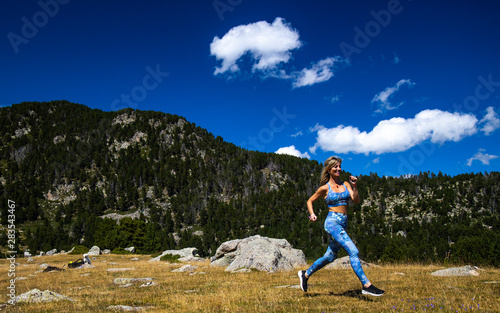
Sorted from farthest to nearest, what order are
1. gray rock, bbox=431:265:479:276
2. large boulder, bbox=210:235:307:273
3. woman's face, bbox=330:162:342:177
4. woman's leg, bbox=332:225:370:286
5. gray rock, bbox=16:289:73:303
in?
large boulder, bbox=210:235:307:273 < gray rock, bbox=431:265:479:276 < gray rock, bbox=16:289:73:303 < woman's face, bbox=330:162:342:177 < woman's leg, bbox=332:225:370:286

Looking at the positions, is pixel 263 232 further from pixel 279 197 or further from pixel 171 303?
pixel 171 303

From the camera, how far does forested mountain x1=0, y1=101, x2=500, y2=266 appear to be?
10731cm

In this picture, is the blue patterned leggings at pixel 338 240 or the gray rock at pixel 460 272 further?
the gray rock at pixel 460 272

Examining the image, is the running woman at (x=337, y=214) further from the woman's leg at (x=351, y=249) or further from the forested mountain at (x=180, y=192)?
the forested mountain at (x=180, y=192)

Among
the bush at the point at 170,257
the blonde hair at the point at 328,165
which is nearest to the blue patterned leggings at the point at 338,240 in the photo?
the blonde hair at the point at 328,165

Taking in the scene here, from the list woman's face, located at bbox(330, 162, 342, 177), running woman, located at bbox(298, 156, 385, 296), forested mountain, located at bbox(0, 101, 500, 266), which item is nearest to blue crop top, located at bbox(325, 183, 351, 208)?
running woman, located at bbox(298, 156, 385, 296)

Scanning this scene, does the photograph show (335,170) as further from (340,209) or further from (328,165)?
(340,209)

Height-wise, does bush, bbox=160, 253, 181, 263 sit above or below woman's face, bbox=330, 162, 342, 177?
below

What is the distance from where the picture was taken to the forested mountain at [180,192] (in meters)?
107

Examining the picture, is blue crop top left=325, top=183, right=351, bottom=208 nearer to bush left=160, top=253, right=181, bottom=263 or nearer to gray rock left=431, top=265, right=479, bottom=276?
gray rock left=431, top=265, right=479, bottom=276

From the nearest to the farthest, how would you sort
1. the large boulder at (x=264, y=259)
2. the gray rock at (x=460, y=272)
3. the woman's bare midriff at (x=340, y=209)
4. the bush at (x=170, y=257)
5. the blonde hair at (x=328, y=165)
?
the woman's bare midriff at (x=340, y=209)
the blonde hair at (x=328, y=165)
the gray rock at (x=460, y=272)
the large boulder at (x=264, y=259)
the bush at (x=170, y=257)

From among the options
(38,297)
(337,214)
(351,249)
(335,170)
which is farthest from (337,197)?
(38,297)

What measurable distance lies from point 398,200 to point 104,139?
183284mm

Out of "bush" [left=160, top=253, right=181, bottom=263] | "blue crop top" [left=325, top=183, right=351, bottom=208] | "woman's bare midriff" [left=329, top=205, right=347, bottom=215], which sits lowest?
"bush" [left=160, top=253, right=181, bottom=263]
